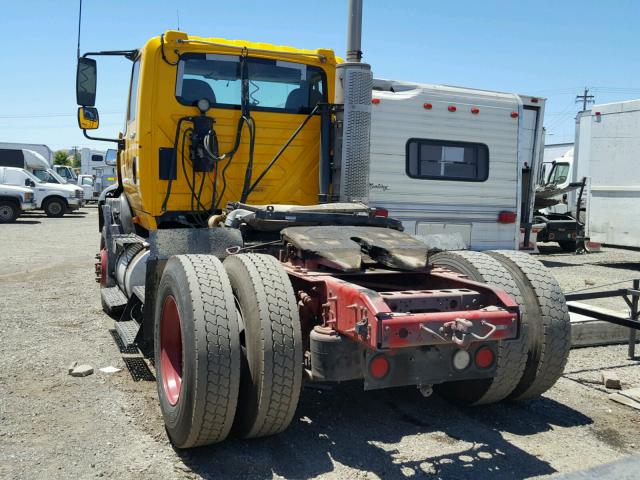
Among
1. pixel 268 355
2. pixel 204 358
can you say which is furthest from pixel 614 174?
pixel 204 358

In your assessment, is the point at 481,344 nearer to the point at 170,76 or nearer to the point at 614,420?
the point at 614,420

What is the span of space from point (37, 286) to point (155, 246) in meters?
5.70

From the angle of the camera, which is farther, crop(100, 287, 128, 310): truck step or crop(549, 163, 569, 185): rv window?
crop(549, 163, 569, 185): rv window

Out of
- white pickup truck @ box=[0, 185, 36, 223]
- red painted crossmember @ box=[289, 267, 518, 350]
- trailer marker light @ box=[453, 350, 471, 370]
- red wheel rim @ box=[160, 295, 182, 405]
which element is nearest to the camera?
red painted crossmember @ box=[289, 267, 518, 350]

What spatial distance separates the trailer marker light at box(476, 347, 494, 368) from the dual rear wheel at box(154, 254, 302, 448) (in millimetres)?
1017

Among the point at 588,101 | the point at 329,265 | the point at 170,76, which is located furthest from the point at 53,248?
the point at 588,101

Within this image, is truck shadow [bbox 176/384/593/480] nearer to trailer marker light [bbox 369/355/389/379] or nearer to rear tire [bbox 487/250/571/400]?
rear tire [bbox 487/250/571/400]

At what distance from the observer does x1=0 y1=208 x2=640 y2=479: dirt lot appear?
3.59 m

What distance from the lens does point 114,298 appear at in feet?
22.3

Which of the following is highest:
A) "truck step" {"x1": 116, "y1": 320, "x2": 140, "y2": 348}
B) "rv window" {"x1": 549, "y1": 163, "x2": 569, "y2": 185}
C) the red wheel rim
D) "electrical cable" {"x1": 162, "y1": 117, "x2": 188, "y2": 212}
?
"rv window" {"x1": 549, "y1": 163, "x2": 569, "y2": 185}

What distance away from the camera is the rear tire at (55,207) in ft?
86.3

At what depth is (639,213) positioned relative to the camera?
1291 cm

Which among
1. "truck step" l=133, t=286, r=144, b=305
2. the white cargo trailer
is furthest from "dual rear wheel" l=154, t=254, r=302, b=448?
the white cargo trailer

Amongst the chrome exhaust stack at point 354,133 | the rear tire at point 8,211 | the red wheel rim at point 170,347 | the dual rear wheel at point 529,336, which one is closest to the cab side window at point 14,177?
the rear tire at point 8,211
